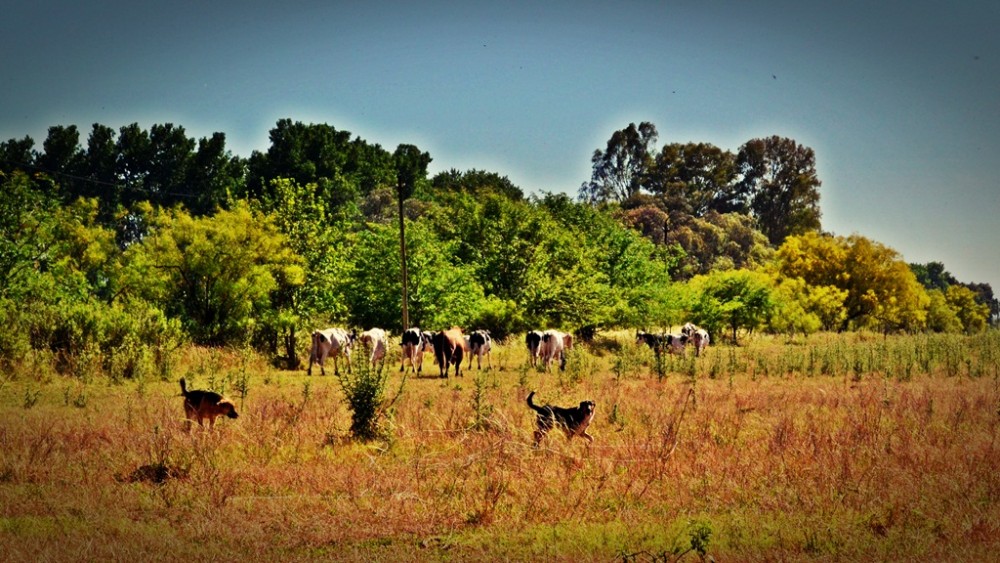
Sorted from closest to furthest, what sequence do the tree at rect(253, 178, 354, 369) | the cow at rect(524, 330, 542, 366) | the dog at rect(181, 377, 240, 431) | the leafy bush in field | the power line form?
the leafy bush in field < the dog at rect(181, 377, 240, 431) < the cow at rect(524, 330, 542, 366) < the tree at rect(253, 178, 354, 369) < the power line

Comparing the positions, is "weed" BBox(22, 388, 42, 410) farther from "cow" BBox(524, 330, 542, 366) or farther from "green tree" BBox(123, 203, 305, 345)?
"cow" BBox(524, 330, 542, 366)

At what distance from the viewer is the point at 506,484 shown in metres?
9.68

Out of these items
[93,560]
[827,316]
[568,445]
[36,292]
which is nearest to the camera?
[93,560]

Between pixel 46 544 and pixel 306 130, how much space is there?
76334 millimetres

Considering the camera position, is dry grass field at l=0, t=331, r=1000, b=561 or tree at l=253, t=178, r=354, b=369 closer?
dry grass field at l=0, t=331, r=1000, b=561

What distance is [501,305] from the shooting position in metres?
44.1

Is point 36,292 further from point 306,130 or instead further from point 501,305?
point 306,130

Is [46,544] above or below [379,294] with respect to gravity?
below

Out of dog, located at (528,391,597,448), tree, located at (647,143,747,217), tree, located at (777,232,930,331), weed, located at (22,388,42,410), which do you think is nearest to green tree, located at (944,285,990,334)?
tree, located at (647,143,747,217)

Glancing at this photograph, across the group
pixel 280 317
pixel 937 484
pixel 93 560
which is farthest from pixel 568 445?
pixel 280 317

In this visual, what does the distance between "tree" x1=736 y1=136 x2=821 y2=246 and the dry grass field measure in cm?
10452

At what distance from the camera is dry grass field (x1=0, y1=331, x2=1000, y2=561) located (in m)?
8.02

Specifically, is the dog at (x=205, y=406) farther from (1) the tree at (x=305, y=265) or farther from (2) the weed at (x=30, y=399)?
(1) the tree at (x=305, y=265)

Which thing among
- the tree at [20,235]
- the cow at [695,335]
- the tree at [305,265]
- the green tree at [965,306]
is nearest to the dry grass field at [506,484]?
the tree at [20,235]
